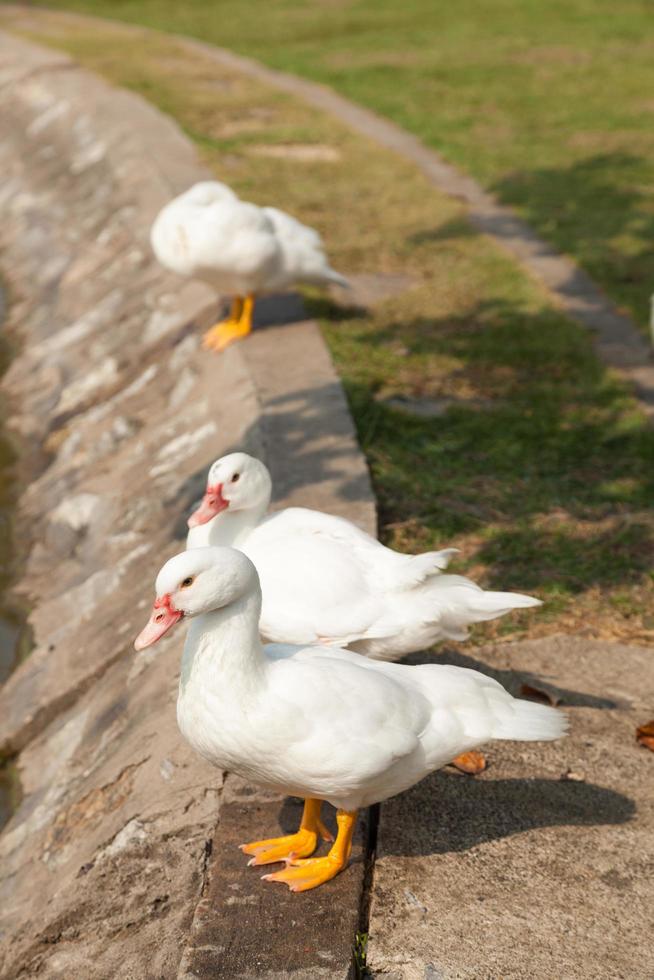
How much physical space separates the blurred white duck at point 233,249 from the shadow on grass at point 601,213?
2.31 m

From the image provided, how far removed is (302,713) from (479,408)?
3629 mm

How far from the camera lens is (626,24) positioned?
59.9ft

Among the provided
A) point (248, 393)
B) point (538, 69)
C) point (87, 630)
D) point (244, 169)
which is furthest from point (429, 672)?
point (538, 69)

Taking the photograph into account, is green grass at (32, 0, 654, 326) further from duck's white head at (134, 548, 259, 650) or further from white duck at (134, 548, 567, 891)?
duck's white head at (134, 548, 259, 650)

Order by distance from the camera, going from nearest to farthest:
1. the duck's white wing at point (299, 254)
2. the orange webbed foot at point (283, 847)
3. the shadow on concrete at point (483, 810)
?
the orange webbed foot at point (283, 847)
the shadow on concrete at point (483, 810)
the duck's white wing at point (299, 254)

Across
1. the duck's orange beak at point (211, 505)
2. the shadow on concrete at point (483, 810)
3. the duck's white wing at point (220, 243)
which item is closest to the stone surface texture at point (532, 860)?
the shadow on concrete at point (483, 810)

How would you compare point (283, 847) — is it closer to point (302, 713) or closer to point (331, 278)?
point (302, 713)

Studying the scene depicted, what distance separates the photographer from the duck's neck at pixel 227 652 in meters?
3.12

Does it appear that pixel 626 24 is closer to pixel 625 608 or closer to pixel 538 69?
pixel 538 69

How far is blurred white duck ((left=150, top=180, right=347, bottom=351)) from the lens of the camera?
22.0 ft

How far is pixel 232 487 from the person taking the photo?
13.8ft

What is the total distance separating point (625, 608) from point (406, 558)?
1241 mm

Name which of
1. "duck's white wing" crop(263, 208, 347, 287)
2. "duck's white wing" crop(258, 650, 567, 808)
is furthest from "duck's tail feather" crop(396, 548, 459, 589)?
"duck's white wing" crop(263, 208, 347, 287)

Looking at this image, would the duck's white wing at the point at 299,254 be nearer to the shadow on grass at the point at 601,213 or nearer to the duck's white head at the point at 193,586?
the shadow on grass at the point at 601,213
